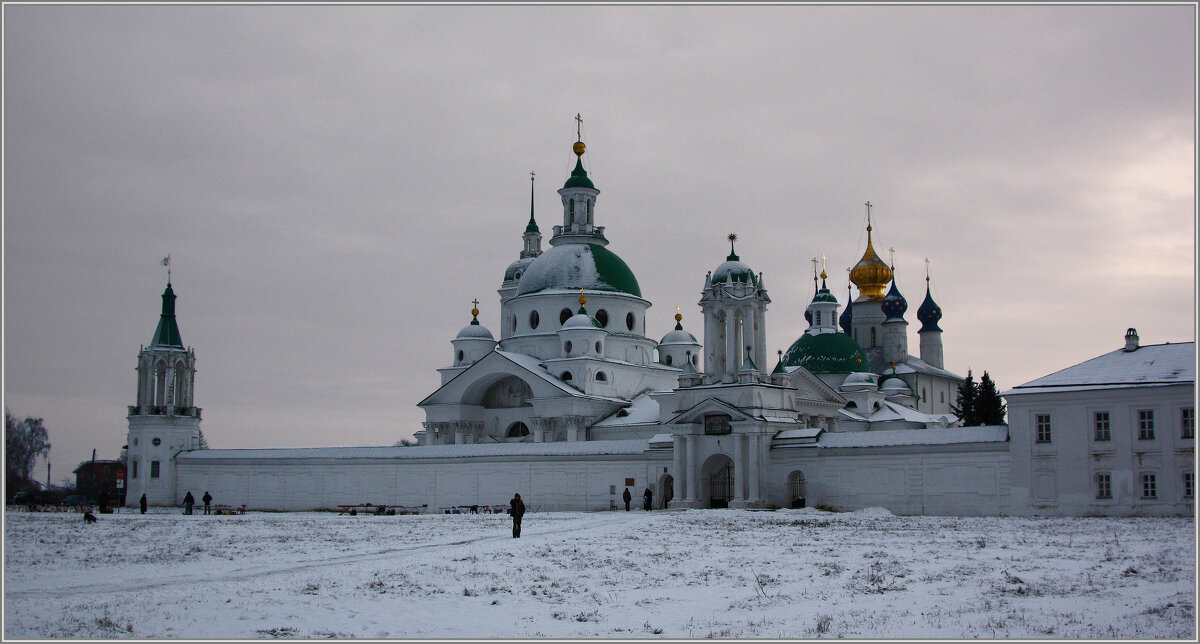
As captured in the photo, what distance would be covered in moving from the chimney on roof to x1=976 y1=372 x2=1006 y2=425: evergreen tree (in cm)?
2250

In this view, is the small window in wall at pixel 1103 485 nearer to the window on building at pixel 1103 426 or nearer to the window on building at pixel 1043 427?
the window on building at pixel 1103 426

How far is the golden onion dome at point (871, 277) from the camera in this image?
7481cm

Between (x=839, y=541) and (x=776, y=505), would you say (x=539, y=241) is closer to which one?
(x=776, y=505)

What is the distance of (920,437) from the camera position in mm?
39562

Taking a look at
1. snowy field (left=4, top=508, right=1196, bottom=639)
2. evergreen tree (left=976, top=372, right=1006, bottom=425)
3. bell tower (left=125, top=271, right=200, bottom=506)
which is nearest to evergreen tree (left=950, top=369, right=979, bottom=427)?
evergreen tree (left=976, top=372, right=1006, bottom=425)

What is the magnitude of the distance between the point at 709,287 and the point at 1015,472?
1430 centimetres

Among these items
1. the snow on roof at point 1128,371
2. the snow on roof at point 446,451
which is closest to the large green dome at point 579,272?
the snow on roof at point 446,451

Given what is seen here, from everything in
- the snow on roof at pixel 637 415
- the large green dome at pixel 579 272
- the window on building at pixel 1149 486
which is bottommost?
the window on building at pixel 1149 486

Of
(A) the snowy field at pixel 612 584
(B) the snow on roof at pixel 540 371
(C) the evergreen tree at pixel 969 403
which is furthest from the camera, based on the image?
(C) the evergreen tree at pixel 969 403

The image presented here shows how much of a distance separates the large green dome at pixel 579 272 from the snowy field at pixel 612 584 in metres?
36.2

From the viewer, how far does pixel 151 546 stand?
23922 millimetres

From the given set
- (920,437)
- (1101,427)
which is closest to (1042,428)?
(1101,427)

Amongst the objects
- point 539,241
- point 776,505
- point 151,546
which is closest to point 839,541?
point 151,546

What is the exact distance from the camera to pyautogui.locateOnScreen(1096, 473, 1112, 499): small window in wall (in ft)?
114
